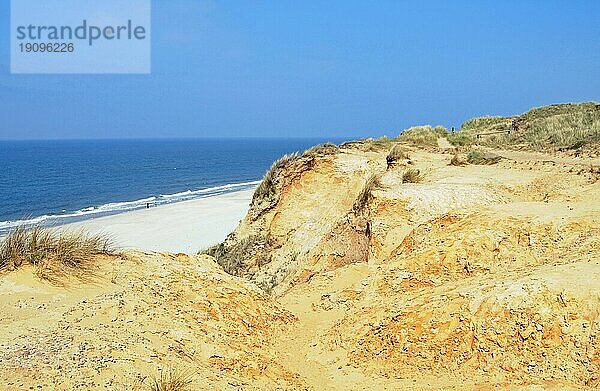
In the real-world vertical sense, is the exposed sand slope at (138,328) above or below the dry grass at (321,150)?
below

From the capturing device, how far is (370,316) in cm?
849

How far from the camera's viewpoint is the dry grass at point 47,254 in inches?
284

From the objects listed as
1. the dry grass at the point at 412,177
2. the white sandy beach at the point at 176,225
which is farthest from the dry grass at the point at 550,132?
the white sandy beach at the point at 176,225

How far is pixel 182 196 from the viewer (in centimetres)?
5572

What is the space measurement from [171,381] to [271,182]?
1478cm

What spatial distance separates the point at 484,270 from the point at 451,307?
1871 mm

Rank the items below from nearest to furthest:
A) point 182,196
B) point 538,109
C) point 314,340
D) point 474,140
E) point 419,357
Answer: point 419,357 < point 314,340 < point 474,140 < point 538,109 < point 182,196

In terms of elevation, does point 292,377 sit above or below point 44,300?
below

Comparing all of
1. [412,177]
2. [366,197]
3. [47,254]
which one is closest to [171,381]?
[47,254]

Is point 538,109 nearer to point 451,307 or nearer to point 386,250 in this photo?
point 386,250

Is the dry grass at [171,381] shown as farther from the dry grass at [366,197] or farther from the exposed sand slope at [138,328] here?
the dry grass at [366,197]

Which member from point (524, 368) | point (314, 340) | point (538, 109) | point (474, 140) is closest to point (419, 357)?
point (524, 368)

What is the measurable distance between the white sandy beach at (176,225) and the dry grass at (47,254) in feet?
69.0

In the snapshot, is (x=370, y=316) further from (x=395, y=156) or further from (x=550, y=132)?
(x=550, y=132)
